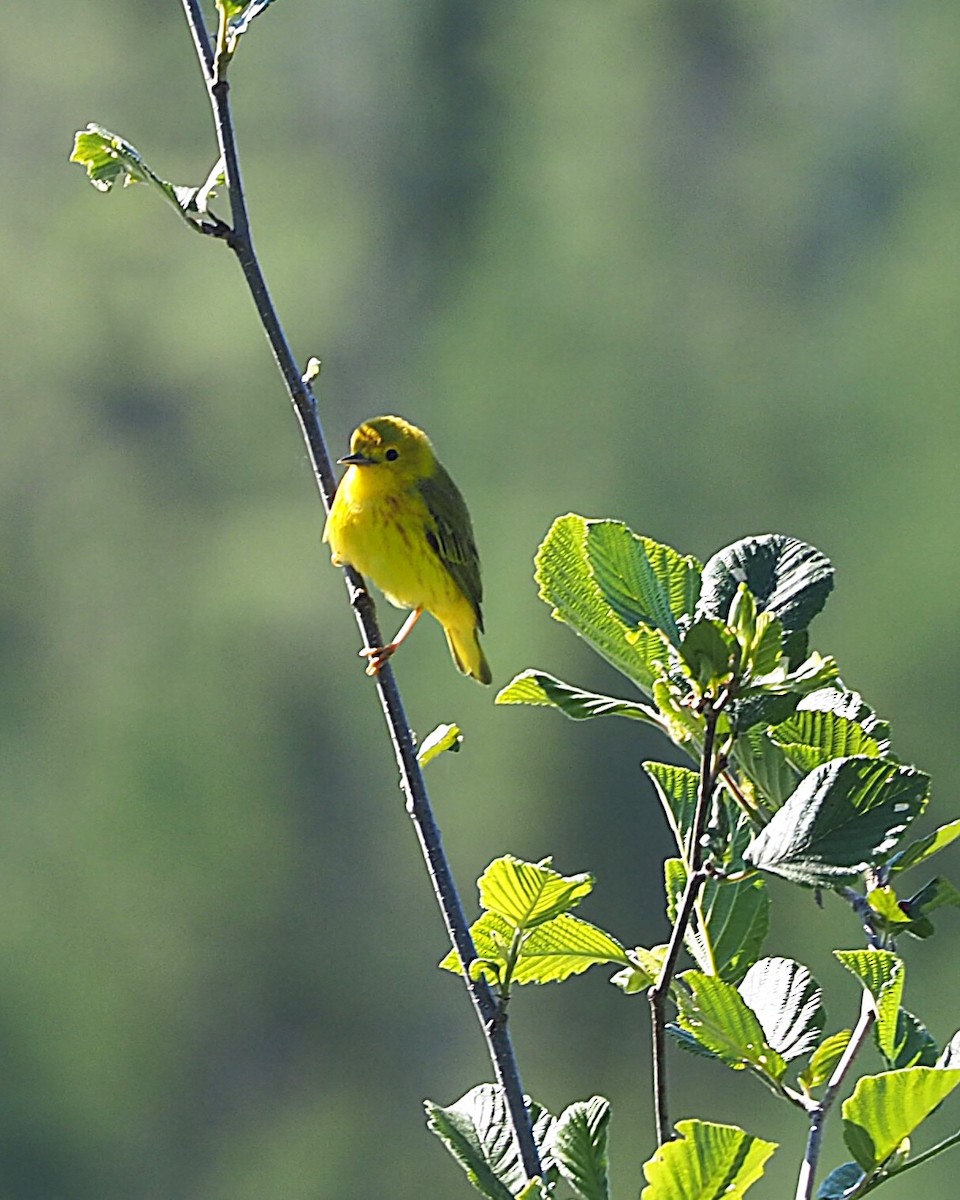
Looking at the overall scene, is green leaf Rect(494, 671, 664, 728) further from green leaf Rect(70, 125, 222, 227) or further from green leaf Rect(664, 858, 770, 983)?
green leaf Rect(70, 125, 222, 227)

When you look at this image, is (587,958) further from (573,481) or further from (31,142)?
(31,142)

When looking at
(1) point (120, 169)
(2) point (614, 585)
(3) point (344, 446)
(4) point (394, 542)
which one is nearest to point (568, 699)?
(2) point (614, 585)

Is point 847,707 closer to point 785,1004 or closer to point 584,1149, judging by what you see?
point 785,1004

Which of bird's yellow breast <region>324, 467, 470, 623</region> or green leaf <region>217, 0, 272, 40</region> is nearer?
green leaf <region>217, 0, 272, 40</region>

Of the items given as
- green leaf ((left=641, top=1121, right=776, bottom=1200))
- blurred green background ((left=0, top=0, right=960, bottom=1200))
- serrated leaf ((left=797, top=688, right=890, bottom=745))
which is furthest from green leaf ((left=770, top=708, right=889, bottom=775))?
blurred green background ((left=0, top=0, right=960, bottom=1200))

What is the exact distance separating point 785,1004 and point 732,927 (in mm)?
52

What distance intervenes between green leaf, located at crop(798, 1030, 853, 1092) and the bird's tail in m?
2.14

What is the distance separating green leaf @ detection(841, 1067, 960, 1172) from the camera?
0.86 meters

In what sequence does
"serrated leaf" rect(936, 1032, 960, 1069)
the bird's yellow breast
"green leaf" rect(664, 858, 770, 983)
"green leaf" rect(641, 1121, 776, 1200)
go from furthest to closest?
1. the bird's yellow breast
2. "green leaf" rect(664, 858, 770, 983)
3. "serrated leaf" rect(936, 1032, 960, 1069)
4. "green leaf" rect(641, 1121, 776, 1200)

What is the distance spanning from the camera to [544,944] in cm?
111

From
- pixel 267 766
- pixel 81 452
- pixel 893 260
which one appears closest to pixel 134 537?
pixel 81 452

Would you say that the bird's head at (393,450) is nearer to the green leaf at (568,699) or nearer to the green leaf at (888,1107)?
the green leaf at (568,699)

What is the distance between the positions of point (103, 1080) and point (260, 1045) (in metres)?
2.12

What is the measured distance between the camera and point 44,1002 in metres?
22.0
